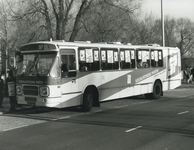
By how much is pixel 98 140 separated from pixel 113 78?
680 cm

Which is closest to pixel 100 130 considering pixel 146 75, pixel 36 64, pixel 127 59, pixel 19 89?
pixel 36 64

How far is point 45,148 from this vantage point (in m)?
7.30

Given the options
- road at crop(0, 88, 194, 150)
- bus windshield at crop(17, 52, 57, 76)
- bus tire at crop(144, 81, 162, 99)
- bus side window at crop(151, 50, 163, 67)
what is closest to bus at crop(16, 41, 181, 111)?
bus windshield at crop(17, 52, 57, 76)

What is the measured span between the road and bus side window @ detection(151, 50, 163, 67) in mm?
4478

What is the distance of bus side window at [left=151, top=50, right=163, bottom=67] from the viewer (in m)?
17.4

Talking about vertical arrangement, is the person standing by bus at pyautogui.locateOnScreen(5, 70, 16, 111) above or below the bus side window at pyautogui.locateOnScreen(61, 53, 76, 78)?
below

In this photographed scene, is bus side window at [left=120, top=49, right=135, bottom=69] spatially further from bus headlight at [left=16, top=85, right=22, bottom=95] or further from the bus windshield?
bus headlight at [left=16, top=85, right=22, bottom=95]

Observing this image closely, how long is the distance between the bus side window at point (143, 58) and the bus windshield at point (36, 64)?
5.80m

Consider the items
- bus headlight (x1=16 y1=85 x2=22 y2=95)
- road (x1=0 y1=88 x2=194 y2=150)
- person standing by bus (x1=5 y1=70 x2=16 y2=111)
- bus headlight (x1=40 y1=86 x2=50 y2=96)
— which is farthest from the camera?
person standing by bus (x1=5 y1=70 x2=16 y2=111)

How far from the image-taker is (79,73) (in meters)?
12.7

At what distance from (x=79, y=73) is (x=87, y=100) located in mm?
1224

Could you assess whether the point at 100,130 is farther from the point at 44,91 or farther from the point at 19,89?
the point at 19,89

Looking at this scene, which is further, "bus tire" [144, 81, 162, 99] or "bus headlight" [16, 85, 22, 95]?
"bus tire" [144, 81, 162, 99]

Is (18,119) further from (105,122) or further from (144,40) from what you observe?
(144,40)
